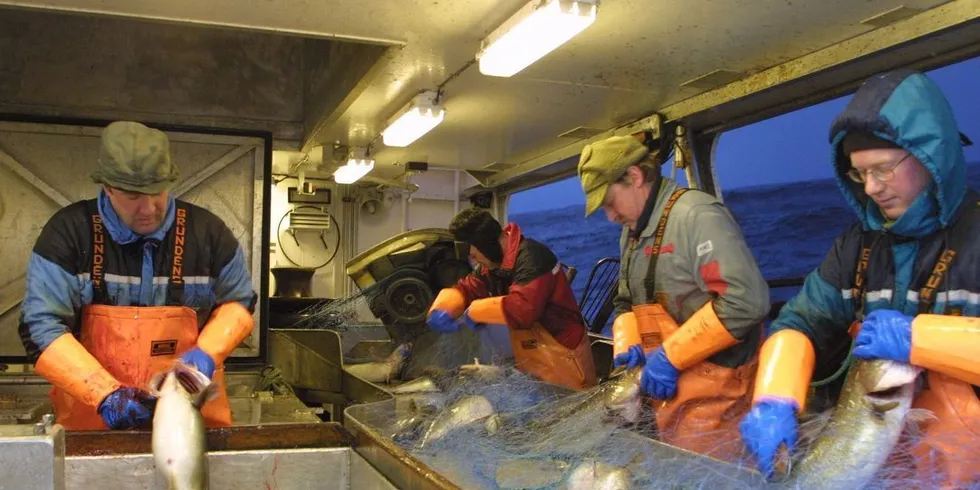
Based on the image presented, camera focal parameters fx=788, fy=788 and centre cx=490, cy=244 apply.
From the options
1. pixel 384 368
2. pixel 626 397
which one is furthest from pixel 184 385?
pixel 384 368

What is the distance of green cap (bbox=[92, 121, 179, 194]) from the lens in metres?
3.07

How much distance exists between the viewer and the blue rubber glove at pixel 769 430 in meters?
2.21

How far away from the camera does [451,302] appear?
5.51 meters

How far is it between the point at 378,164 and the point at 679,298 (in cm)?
548

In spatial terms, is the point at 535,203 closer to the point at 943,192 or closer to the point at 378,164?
the point at 378,164

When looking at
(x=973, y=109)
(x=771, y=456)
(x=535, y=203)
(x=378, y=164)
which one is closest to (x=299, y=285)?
(x=378, y=164)

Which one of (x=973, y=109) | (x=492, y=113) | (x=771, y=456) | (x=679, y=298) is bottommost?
(x=771, y=456)

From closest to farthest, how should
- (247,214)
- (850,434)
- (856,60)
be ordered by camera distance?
1. (850,434)
2. (856,60)
3. (247,214)

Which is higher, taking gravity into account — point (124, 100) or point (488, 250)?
point (124, 100)

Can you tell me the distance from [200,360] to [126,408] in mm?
372

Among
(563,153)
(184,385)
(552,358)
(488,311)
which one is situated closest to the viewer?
(184,385)

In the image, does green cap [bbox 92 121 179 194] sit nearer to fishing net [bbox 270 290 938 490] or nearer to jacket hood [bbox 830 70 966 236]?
fishing net [bbox 270 290 938 490]

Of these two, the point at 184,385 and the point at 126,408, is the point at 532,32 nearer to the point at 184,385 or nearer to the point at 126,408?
the point at 184,385

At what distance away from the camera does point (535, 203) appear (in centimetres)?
4050
